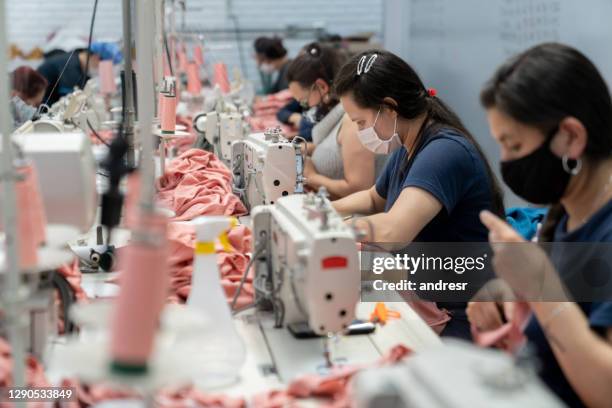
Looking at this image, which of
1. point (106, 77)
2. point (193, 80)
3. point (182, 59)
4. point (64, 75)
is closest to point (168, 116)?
point (64, 75)

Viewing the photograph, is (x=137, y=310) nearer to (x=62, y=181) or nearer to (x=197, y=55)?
(x=62, y=181)

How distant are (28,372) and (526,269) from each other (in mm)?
1023

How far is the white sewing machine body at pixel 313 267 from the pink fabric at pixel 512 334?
11.9 inches

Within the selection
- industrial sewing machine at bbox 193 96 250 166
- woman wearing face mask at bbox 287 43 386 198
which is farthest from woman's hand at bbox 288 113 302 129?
industrial sewing machine at bbox 193 96 250 166

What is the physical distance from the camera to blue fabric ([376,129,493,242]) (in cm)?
258

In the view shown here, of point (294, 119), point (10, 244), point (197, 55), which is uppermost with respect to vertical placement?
point (10, 244)

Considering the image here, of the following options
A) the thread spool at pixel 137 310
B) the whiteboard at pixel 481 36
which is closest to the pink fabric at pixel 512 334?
the thread spool at pixel 137 310

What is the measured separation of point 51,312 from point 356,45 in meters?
7.03

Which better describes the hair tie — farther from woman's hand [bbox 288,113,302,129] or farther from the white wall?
the white wall

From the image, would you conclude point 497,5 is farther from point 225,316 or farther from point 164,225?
point 164,225

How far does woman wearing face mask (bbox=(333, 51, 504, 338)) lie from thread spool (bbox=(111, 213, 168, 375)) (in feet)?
4.69

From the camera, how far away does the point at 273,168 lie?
9.13ft

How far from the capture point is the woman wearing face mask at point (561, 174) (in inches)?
64.2

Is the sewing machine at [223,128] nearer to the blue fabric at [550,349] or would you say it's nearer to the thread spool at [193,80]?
the thread spool at [193,80]
